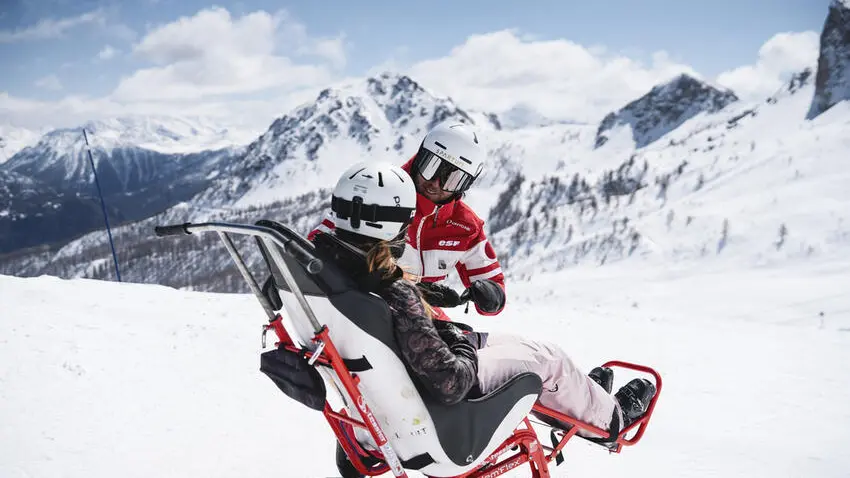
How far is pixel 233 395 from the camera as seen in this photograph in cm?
623

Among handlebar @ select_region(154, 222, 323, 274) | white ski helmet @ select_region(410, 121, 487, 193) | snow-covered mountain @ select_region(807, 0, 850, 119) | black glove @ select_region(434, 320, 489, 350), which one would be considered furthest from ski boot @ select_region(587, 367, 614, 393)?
snow-covered mountain @ select_region(807, 0, 850, 119)

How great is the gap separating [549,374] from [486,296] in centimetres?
85

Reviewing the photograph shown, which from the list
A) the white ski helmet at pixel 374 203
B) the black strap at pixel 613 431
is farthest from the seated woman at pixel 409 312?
the black strap at pixel 613 431

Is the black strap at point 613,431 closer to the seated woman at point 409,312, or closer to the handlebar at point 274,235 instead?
the seated woman at point 409,312

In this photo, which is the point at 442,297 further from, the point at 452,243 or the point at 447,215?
the point at 447,215

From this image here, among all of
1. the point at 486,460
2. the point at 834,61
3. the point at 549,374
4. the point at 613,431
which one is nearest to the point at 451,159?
the point at 549,374

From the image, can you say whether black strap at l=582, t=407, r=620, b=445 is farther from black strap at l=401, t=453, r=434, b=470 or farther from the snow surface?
black strap at l=401, t=453, r=434, b=470

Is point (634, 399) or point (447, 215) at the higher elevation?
point (447, 215)

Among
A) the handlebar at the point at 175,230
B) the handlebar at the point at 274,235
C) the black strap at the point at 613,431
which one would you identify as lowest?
the black strap at the point at 613,431

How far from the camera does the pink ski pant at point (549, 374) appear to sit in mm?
3978

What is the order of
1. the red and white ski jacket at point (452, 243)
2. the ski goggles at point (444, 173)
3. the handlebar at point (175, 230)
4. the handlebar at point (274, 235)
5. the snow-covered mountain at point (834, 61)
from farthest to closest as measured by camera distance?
the snow-covered mountain at point (834, 61) < the red and white ski jacket at point (452, 243) < the ski goggles at point (444, 173) < the handlebar at point (175, 230) < the handlebar at point (274, 235)

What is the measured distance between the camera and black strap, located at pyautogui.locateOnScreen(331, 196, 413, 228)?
11.3ft

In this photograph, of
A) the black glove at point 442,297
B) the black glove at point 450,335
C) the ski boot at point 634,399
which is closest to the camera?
the black glove at point 450,335

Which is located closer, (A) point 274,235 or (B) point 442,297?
(A) point 274,235
